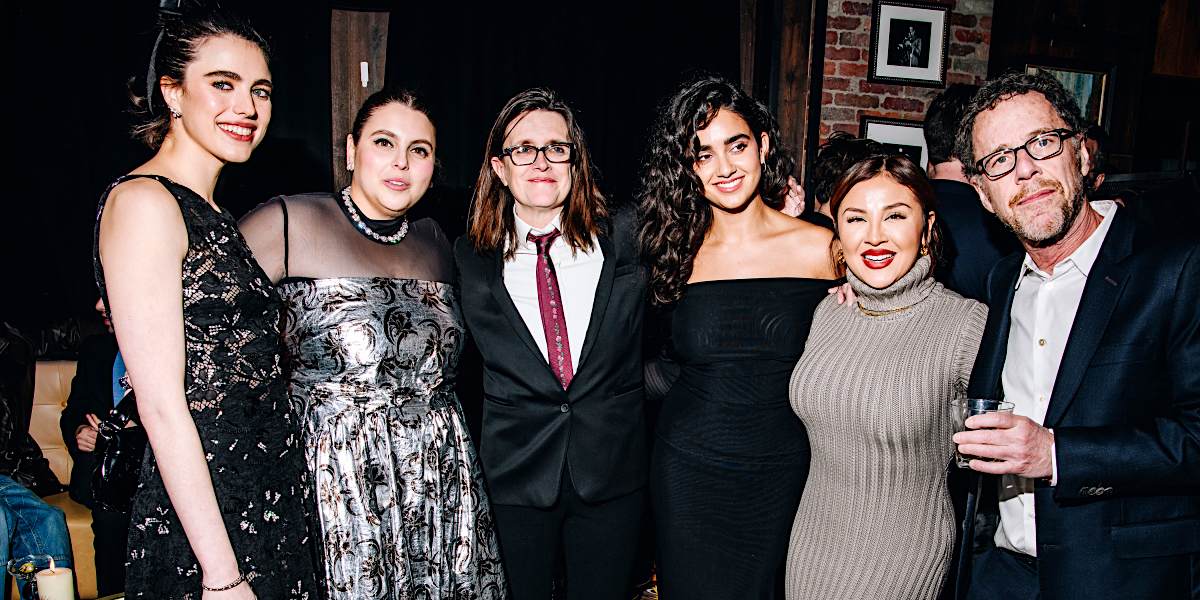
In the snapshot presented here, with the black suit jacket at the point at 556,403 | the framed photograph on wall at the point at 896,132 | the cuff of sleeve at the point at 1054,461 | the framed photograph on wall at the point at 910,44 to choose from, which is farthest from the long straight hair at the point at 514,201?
the framed photograph on wall at the point at 910,44

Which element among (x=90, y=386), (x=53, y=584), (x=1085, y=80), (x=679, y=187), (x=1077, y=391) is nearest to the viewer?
(x=1077, y=391)

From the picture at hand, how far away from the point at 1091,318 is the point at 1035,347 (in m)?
0.15

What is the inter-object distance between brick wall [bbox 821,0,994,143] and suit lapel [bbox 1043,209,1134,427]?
3.02 m

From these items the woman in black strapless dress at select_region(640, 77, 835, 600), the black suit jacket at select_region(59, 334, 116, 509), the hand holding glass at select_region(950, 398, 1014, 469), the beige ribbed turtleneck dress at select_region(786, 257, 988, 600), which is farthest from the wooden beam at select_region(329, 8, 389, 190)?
the hand holding glass at select_region(950, 398, 1014, 469)

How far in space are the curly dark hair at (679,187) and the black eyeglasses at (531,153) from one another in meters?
0.30

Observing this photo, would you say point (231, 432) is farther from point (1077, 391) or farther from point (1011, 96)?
point (1011, 96)

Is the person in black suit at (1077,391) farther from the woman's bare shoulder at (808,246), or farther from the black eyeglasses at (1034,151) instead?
the woman's bare shoulder at (808,246)

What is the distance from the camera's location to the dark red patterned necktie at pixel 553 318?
6.30ft

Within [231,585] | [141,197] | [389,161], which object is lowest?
[231,585]

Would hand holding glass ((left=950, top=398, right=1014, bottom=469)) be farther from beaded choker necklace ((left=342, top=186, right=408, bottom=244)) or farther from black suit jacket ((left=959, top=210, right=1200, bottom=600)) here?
beaded choker necklace ((left=342, top=186, right=408, bottom=244))

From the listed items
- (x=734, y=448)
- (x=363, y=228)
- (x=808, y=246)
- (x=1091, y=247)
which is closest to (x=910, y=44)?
(x=808, y=246)

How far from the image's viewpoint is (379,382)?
1.73 meters

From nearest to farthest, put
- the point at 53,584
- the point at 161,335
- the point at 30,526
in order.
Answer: the point at 161,335 < the point at 53,584 < the point at 30,526

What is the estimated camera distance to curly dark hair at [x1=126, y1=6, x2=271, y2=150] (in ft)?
4.78
